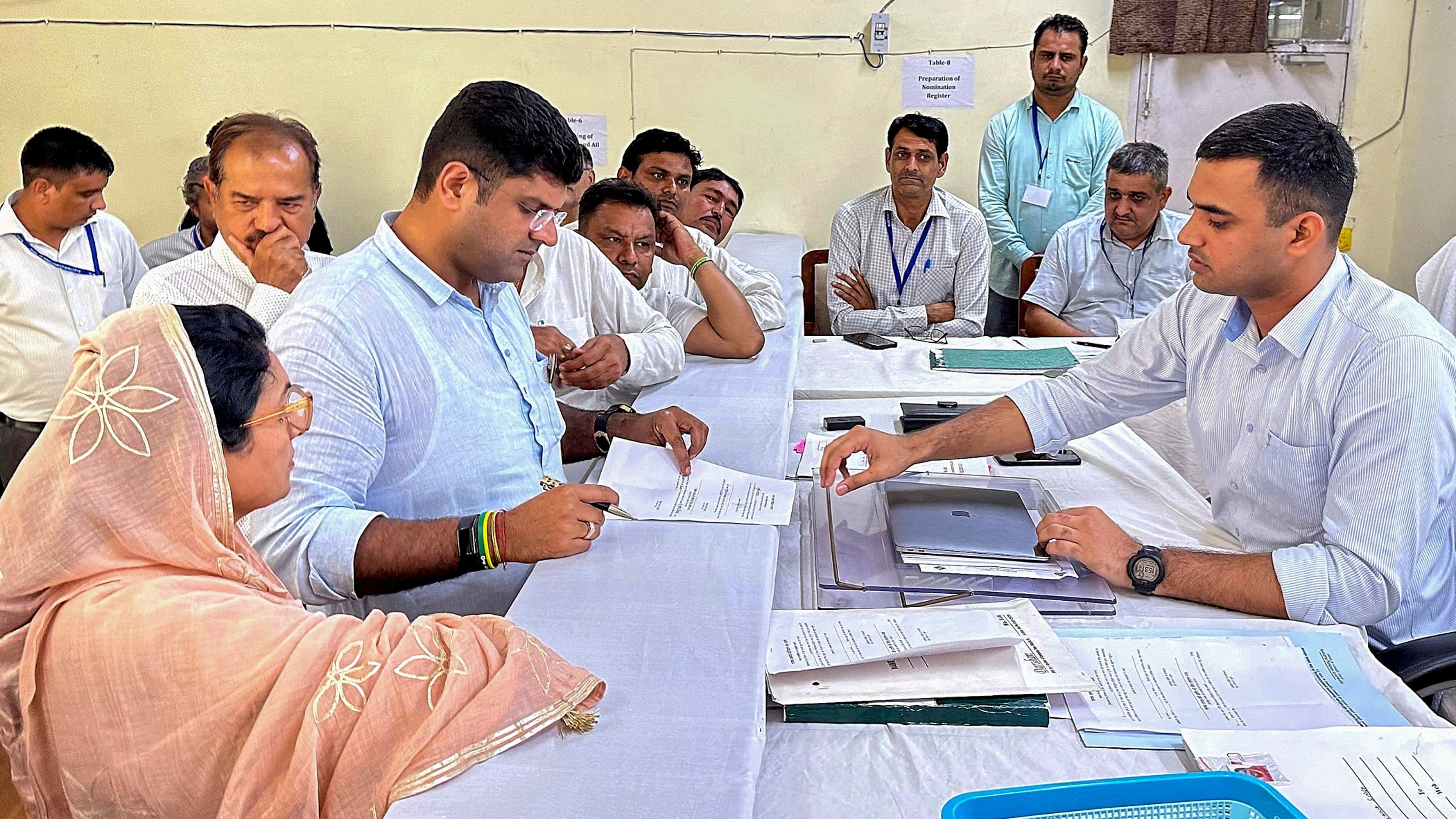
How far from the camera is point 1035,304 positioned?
159 inches

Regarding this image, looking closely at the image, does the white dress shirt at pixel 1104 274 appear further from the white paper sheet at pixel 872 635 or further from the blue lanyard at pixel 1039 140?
the white paper sheet at pixel 872 635

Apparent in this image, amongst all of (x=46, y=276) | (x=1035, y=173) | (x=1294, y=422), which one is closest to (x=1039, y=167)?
(x=1035, y=173)

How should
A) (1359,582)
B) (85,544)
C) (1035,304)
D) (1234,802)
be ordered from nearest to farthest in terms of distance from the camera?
(1234,802) → (85,544) → (1359,582) → (1035,304)

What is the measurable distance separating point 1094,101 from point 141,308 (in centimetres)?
441

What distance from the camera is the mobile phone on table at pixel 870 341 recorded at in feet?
10.5

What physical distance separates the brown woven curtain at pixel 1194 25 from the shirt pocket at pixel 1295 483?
3.51 metres

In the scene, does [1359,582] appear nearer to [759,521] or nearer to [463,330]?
[759,521]

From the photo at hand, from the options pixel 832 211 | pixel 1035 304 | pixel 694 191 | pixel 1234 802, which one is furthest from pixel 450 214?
pixel 832 211

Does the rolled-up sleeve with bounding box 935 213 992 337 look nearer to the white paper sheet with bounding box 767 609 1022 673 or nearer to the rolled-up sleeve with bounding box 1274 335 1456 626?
the rolled-up sleeve with bounding box 1274 335 1456 626

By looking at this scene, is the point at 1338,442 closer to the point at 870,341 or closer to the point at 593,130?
the point at 870,341

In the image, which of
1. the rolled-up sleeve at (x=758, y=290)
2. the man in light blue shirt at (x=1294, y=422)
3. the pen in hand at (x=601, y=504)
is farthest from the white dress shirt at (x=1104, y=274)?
the pen in hand at (x=601, y=504)

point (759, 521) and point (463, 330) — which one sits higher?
point (463, 330)

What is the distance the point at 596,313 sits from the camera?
274cm

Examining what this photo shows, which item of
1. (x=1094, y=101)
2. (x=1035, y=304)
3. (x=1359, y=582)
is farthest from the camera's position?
(x=1094, y=101)
